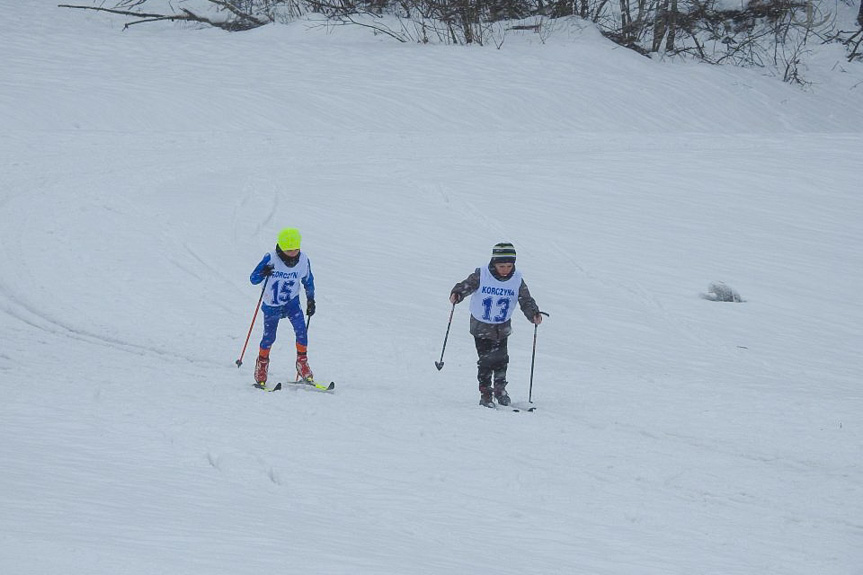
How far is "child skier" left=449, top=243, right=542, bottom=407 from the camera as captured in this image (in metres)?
8.34

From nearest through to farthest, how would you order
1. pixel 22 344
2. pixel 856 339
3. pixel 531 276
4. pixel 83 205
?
pixel 22 344, pixel 856 339, pixel 531 276, pixel 83 205

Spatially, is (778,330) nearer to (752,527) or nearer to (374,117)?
(752,527)

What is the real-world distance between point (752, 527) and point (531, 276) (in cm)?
864

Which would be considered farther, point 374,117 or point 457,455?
point 374,117

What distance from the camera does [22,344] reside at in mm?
10094

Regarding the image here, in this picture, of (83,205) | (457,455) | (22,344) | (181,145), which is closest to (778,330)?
(457,455)

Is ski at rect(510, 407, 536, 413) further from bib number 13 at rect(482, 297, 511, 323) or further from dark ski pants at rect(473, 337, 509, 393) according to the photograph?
bib number 13 at rect(482, 297, 511, 323)

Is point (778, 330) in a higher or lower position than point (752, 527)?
lower

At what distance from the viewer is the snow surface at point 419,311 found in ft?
18.0

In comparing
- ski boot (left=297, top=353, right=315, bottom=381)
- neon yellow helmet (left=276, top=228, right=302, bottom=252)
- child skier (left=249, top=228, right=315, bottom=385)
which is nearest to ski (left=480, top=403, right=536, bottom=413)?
ski boot (left=297, top=353, right=315, bottom=381)

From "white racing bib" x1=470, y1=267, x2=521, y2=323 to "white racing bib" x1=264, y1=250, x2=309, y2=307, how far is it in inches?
69.0

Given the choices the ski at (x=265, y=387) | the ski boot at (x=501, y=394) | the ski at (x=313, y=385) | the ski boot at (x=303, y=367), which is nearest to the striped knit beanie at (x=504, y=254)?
the ski boot at (x=501, y=394)

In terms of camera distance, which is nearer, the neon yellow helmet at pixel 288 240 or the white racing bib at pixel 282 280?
the neon yellow helmet at pixel 288 240

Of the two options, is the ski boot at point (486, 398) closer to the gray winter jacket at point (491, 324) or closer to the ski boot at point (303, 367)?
the gray winter jacket at point (491, 324)
